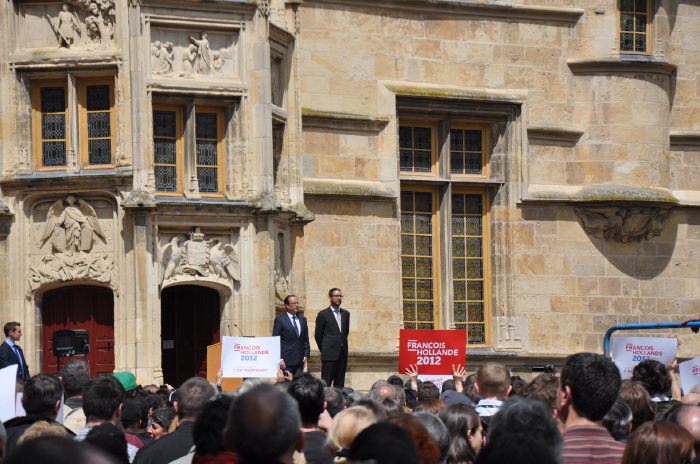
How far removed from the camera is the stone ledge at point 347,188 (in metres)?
23.8

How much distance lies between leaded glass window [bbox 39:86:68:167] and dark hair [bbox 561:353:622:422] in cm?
1442

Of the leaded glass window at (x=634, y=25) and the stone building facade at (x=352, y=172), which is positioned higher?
the leaded glass window at (x=634, y=25)

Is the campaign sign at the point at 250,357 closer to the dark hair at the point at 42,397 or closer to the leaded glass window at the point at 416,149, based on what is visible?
the dark hair at the point at 42,397

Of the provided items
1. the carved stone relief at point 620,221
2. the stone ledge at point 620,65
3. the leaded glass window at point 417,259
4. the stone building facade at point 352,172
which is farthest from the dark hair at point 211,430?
the stone ledge at point 620,65

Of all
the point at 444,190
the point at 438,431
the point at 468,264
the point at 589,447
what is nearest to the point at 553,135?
the point at 444,190

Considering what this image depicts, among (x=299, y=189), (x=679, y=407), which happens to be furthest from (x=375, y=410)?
(x=299, y=189)

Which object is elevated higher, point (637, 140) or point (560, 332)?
point (637, 140)

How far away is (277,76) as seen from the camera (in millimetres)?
22812

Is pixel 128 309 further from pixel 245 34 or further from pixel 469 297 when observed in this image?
pixel 469 297

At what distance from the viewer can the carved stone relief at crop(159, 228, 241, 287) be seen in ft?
68.5

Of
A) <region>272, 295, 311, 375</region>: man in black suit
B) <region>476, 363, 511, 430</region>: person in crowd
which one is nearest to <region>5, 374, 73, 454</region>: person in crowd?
<region>476, 363, 511, 430</region>: person in crowd

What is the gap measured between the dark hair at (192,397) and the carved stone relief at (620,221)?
57.5 ft

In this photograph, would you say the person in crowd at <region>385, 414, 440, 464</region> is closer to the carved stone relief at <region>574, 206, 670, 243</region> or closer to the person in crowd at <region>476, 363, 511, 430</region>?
the person in crowd at <region>476, 363, 511, 430</region>

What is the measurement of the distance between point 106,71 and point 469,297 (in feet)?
25.8
